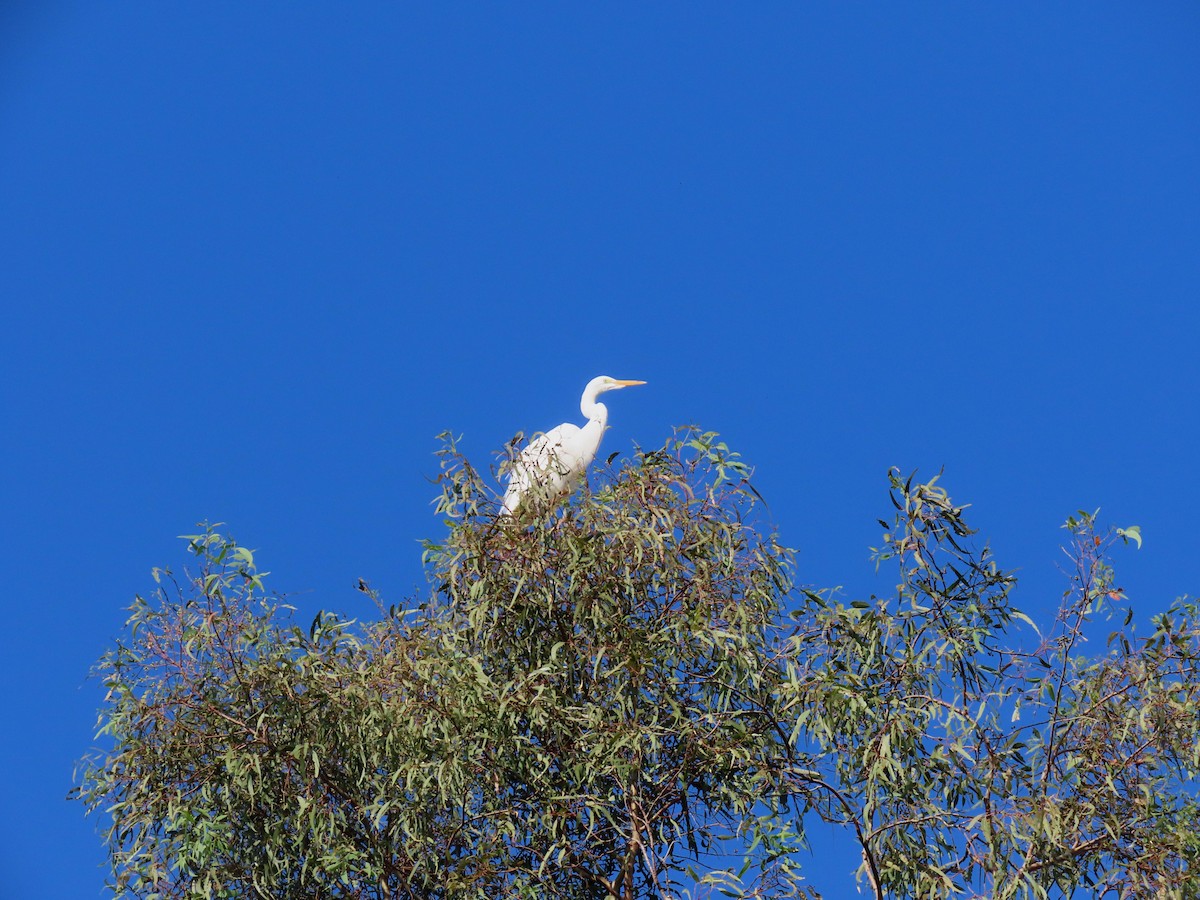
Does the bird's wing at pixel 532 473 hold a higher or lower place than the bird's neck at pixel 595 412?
lower

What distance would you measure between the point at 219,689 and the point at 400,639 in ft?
2.17

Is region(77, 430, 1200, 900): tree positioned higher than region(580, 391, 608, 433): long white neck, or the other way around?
region(580, 391, 608, 433): long white neck

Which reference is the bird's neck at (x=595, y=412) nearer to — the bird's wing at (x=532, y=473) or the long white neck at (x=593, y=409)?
the long white neck at (x=593, y=409)

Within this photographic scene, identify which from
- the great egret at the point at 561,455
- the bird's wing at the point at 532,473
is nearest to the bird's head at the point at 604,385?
the great egret at the point at 561,455

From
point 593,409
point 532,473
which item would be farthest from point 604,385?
point 532,473

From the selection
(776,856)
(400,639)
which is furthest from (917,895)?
(400,639)

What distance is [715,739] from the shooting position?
5938mm

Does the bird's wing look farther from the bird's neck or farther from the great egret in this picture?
the bird's neck

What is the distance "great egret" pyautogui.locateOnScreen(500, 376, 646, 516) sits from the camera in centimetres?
659

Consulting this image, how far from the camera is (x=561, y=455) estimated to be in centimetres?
819

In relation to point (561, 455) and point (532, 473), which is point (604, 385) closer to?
point (561, 455)

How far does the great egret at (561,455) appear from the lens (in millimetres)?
6586

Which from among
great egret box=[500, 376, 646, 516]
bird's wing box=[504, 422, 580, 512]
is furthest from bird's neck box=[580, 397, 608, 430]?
bird's wing box=[504, 422, 580, 512]

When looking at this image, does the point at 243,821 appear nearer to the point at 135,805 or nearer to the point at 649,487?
the point at 135,805
